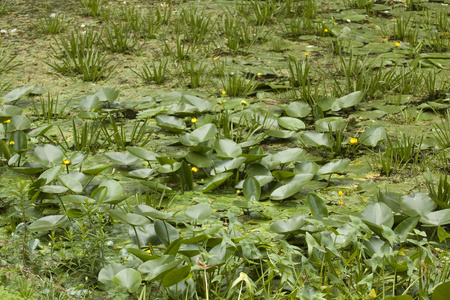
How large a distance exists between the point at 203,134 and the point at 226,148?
137 millimetres

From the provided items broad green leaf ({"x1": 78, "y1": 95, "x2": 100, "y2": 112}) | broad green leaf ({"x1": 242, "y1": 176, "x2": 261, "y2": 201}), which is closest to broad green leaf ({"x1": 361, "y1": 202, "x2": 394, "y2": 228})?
broad green leaf ({"x1": 242, "y1": 176, "x2": 261, "y2": 201})

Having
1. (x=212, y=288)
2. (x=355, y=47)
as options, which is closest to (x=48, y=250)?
(x=212, y=288)

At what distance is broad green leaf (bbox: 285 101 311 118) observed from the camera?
2510mm

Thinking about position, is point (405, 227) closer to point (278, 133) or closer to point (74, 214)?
point (278, 133)

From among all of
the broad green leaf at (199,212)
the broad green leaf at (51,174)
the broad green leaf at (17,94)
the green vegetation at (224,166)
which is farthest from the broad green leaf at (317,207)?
the broad green leaf at (17,94)

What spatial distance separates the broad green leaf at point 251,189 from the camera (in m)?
1.83

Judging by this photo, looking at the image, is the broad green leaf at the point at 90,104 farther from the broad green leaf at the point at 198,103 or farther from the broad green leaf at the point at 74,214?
the broad green leaf at the point at 74,214

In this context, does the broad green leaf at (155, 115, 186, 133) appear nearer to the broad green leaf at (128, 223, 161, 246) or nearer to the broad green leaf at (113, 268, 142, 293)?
the broad green leaf at (128, 223, 161, 246)

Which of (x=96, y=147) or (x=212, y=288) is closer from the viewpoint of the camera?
(x=212, y=288)

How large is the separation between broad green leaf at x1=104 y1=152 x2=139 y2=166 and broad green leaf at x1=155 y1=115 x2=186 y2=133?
0.33 metres

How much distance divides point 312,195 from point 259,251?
0.31 metres

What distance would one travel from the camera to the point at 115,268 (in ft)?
4.70

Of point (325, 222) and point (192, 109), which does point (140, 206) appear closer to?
point (325, 222)

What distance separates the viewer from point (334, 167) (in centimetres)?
196
